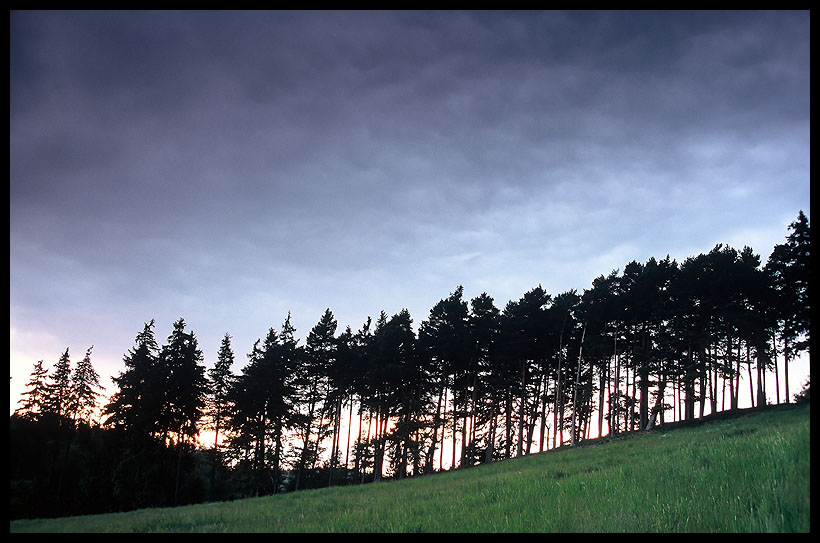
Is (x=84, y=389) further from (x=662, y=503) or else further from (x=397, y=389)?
(x=662, y=503)

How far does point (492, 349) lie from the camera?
4934 cm

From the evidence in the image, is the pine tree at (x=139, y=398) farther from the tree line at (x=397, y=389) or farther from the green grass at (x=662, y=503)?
the green grass at (x=662, y=503)

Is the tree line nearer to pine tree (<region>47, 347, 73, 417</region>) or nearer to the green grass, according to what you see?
pine tree (<region>47, 347, 73, 417</region>)

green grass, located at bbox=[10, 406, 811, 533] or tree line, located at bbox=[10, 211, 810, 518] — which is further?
tree line, located at bbox=[10, 211, 810, 518]

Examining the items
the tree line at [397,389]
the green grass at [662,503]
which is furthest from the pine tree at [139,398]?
the green grass at [662,503]

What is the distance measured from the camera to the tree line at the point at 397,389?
4134 cm

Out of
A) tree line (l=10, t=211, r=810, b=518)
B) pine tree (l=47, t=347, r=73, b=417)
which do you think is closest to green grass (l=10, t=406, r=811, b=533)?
tree line (l=10, t=211, r=810, b=518)

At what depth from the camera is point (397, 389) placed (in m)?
49.2

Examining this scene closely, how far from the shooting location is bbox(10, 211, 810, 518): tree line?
41.3 m

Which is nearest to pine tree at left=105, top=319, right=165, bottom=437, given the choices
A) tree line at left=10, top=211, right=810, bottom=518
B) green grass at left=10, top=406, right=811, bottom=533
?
tree line at left=10, top=211, right=810, bottom=518

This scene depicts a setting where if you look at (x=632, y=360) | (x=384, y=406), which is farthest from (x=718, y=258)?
(x=384, y=406)
